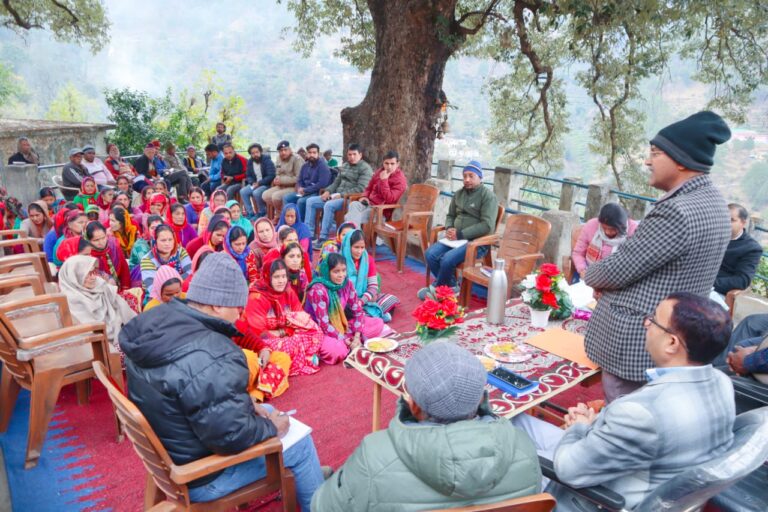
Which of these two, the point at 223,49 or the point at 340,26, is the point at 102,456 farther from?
the point at 223,49

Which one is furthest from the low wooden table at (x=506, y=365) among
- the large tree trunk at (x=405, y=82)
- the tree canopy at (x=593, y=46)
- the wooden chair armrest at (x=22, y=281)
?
the large tree trunk at (x=405, y=82)

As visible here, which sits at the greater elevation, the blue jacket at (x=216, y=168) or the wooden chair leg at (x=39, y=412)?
the blue jacket at (x=216, y=168)

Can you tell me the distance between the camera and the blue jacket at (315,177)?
780cm

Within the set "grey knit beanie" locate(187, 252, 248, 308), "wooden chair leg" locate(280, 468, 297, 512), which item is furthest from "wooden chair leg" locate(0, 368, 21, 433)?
"wooden chair leg" locate(280, 468, 297, 512)

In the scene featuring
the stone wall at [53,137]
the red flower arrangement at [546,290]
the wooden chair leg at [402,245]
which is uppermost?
the stone wall at [53,137]

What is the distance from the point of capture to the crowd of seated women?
12.5ft

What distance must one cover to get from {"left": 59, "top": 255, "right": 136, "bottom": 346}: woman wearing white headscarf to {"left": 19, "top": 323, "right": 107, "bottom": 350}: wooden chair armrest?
580 millimetres

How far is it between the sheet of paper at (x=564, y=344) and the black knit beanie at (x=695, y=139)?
3.48 ft

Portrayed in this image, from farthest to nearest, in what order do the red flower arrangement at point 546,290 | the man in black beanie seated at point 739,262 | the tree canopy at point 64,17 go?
the tree canopy at point 64,17 < the man in black beanie seated at point 739,262 < the red flower arrangement at point 546,290

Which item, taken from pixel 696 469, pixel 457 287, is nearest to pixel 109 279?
pixel 457 287

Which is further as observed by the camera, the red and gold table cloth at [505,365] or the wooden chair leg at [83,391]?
the wooden chair leg at [83,391]

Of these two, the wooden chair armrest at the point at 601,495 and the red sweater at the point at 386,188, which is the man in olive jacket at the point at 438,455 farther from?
the red sweater at the point at 386,188

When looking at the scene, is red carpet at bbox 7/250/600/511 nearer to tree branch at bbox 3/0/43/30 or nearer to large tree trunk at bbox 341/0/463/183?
large tree trunk at bbox 341/0/463/183

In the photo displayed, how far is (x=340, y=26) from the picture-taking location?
10.4 meters
